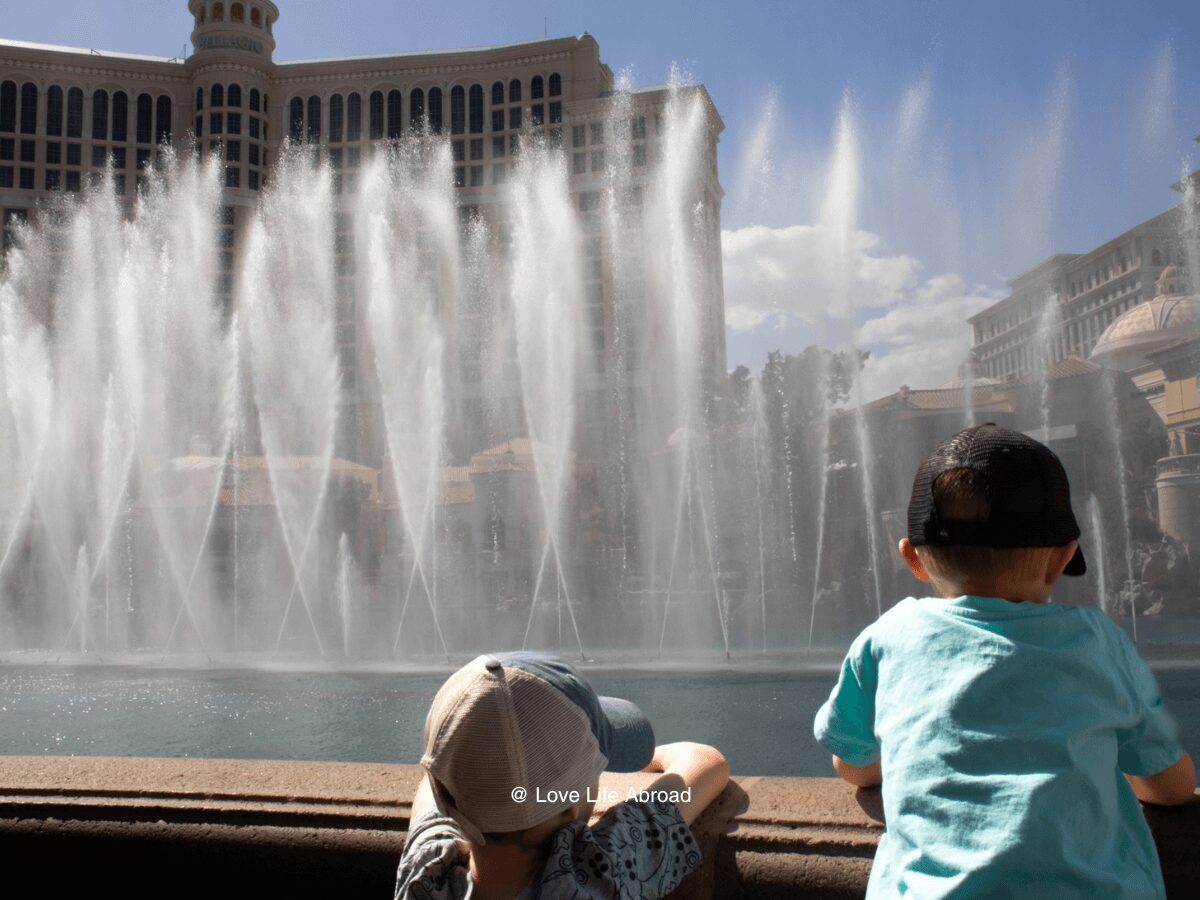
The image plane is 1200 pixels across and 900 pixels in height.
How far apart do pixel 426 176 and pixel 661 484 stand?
3812 cm

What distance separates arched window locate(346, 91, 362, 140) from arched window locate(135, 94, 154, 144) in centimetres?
1075

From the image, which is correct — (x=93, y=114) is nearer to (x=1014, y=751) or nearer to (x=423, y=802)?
(x=423, y=802)

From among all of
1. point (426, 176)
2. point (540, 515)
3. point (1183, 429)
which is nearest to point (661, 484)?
point (540, 515)

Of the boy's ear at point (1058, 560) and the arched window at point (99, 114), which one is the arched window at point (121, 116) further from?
the boy's ear at point (1058, 560)

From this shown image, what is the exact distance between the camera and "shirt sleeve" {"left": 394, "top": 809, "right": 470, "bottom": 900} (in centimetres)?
148

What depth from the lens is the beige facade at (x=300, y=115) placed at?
5438 cm

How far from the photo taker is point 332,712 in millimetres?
10000

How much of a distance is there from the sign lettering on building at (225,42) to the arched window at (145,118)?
4228mm

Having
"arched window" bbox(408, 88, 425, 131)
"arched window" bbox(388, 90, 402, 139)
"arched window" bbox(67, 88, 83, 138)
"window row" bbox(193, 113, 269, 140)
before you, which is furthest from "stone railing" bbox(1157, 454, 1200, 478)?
"arched window" bbox(67, 88, 83, 138)

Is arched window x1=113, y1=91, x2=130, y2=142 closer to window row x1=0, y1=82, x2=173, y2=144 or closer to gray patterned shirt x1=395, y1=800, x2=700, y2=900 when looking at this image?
window row x1=0, y1=82, x2=173, y2=144

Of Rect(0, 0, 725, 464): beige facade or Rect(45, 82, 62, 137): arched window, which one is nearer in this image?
Rect(0, 0, 725, 464): beige facade

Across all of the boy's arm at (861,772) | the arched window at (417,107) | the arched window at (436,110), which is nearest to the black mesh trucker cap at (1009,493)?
the boy's arm at (861,772)

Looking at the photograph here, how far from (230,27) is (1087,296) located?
51.2 metres

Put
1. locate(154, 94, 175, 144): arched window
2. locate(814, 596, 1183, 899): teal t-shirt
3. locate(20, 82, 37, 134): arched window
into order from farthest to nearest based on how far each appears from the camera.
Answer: locate(154, 94, 175, 144): arched window
locate(20, 82, 37, 134): arched window
locate(814, 596, 1183, 899): teal t-shirt
